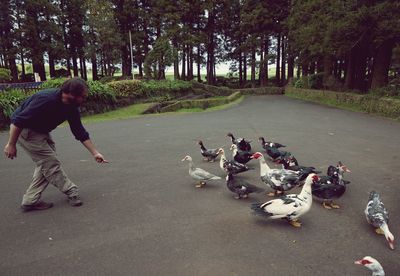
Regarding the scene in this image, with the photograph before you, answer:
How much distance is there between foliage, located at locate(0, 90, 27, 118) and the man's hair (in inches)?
433

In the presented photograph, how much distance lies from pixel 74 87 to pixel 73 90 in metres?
0.05

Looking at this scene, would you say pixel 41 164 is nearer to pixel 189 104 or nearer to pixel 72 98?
pixel 72 98

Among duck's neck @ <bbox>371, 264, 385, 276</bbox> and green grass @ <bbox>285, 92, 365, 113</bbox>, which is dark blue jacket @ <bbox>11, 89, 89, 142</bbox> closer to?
duck's neck @ <bbox>371, 264, 385, 276</bbox>

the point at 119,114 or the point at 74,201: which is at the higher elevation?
the point at 119,114

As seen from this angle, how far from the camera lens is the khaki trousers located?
4.31 metres

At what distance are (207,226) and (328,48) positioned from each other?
1689 cm

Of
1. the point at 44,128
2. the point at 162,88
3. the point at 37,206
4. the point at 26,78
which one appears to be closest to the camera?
the point at 44,128

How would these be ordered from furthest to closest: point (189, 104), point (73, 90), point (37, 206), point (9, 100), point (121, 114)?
1. point (189, 104)
2. point (121, 114)
3. point (9, 100)
4. point (37, 206)
5. point (73, 90)

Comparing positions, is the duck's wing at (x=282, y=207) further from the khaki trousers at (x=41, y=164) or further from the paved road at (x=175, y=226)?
the khaki trousers at (x=41, y=164)

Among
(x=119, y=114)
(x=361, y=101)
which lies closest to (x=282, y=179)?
(x=119, y=114)

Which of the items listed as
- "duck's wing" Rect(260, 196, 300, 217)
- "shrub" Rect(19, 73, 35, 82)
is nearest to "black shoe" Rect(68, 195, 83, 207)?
"duck's wing" Rect(260, 196, 300, 217)

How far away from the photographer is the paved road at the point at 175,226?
329 centimetres

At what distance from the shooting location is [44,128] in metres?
4.37

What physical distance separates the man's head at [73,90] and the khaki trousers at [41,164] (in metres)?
0.78
